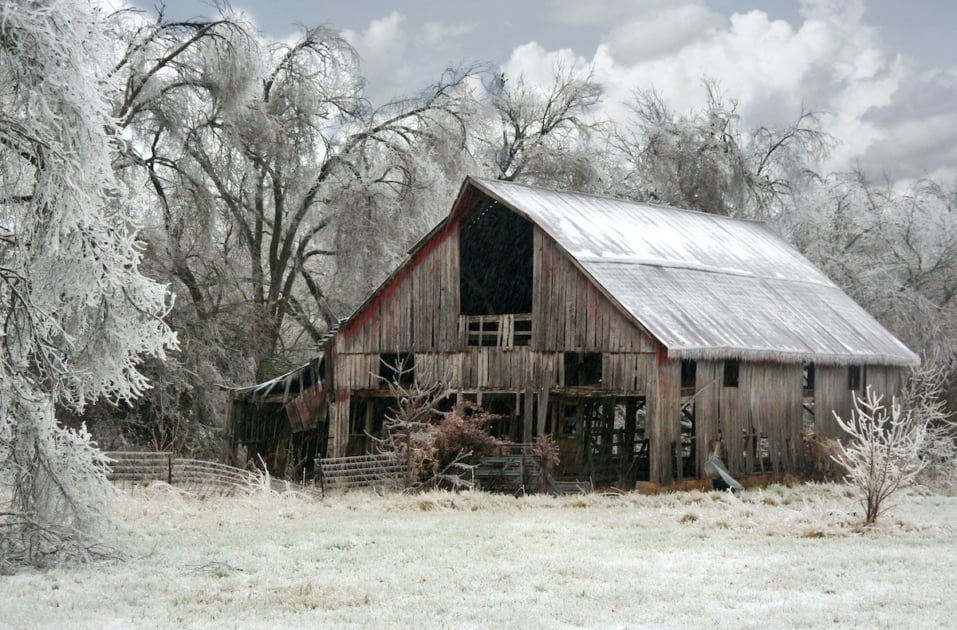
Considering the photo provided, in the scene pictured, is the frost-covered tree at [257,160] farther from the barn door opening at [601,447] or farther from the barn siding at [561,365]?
the barn door opening at [601,447]

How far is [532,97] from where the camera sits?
151 ft

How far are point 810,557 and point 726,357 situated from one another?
867 cm

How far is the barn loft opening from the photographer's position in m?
26.8

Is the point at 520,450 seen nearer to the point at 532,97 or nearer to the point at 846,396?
the point at 846,396

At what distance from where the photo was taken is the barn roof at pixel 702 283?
2275 centimetres

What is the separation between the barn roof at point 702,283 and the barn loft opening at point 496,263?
41.5 inches

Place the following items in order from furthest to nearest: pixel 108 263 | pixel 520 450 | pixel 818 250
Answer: pixel 818 250
pixel 520 450
pixel 108 263

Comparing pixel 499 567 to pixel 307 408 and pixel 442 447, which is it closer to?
pixel 442 447

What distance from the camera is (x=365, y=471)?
69.5ft

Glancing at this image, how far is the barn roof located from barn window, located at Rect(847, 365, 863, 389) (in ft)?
2.03

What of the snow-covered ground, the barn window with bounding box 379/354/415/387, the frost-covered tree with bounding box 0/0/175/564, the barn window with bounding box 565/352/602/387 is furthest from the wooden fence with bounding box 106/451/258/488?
the frost-covered tree with bounding box 0/0/175/564

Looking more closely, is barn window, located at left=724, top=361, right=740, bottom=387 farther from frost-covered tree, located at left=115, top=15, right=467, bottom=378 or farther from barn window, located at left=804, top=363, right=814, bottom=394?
frost-covered tree, located at left=115, top=15, right=467, bottom=378

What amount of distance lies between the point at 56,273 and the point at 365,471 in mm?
9318

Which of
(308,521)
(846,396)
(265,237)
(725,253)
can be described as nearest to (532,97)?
(265,237)
